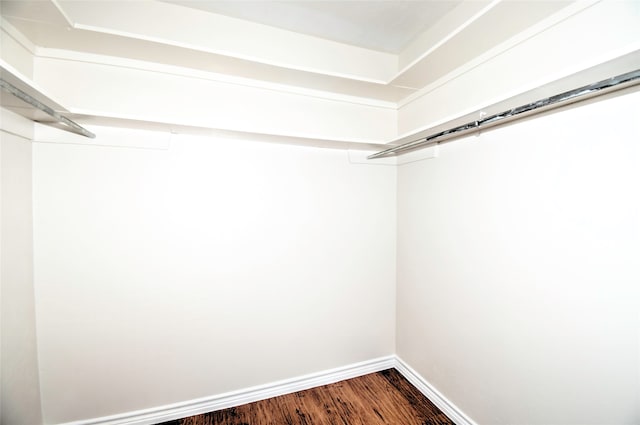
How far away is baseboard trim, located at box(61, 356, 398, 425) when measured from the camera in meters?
1.80

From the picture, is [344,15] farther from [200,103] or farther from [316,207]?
[316,207]

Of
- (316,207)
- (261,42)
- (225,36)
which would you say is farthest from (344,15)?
(316,207)

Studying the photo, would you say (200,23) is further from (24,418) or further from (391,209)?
(24,418)

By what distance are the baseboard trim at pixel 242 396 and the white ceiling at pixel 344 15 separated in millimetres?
2675

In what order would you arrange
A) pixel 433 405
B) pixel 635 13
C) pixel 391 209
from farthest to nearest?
pixel 391 209
pixel 433 405
pixel 635 13

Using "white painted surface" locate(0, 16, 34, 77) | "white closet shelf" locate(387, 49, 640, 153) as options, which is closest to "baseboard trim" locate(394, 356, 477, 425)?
"white closet shelf" locate(387, 49, 640, 153)

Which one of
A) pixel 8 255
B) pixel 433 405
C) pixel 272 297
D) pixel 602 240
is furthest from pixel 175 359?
pixel 602 240

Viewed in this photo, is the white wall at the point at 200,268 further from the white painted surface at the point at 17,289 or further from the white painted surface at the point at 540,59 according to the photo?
the white painted surface at the point at 540,59

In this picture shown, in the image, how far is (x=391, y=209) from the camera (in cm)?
241

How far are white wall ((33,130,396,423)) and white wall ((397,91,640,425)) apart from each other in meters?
0.59

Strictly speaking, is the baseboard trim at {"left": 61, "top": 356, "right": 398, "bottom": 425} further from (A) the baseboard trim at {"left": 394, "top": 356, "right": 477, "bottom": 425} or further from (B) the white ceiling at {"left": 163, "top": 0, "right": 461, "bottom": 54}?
(B) the white ceiling at {"left": 163, "top": 0, "right": 461, "bottom": 54}

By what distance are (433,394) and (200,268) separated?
1923 mm

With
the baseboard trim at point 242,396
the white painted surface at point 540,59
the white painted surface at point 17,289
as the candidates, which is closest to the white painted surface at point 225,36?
the white painted surface at point 540,59

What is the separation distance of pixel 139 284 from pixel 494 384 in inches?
89.4
